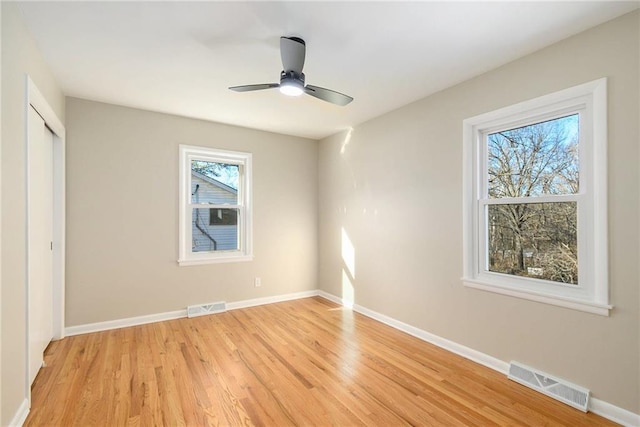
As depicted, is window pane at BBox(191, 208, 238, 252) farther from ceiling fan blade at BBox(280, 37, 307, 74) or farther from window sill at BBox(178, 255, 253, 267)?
ceiling fan blade at BBox(280, 37, 307, 74)

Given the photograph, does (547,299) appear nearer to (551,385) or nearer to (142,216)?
(551,385)

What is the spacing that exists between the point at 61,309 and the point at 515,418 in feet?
13.6

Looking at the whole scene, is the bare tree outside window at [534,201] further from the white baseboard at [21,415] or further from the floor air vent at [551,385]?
the white baseboard at [21,415]

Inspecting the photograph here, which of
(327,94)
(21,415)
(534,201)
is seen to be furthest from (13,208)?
(534,201)

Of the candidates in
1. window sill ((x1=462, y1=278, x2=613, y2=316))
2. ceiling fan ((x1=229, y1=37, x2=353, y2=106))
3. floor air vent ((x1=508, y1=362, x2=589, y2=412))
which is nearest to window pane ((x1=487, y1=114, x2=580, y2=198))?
window sill ((x1=462, y1=278, x2=613, y2=316))

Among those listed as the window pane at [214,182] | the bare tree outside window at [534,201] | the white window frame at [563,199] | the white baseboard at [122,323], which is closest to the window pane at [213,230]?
the window pane at [214,182]

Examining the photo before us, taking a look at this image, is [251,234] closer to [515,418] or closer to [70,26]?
[70,26]

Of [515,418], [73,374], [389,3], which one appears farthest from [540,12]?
[73,374]

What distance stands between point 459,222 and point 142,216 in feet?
11.7

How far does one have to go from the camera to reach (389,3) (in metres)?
1.87

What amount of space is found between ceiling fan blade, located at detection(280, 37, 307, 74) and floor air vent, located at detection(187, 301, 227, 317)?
10.4ft

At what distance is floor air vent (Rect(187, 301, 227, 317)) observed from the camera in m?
3.94

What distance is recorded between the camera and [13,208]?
186 centimetres

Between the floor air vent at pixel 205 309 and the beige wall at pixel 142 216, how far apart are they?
0.25ft
